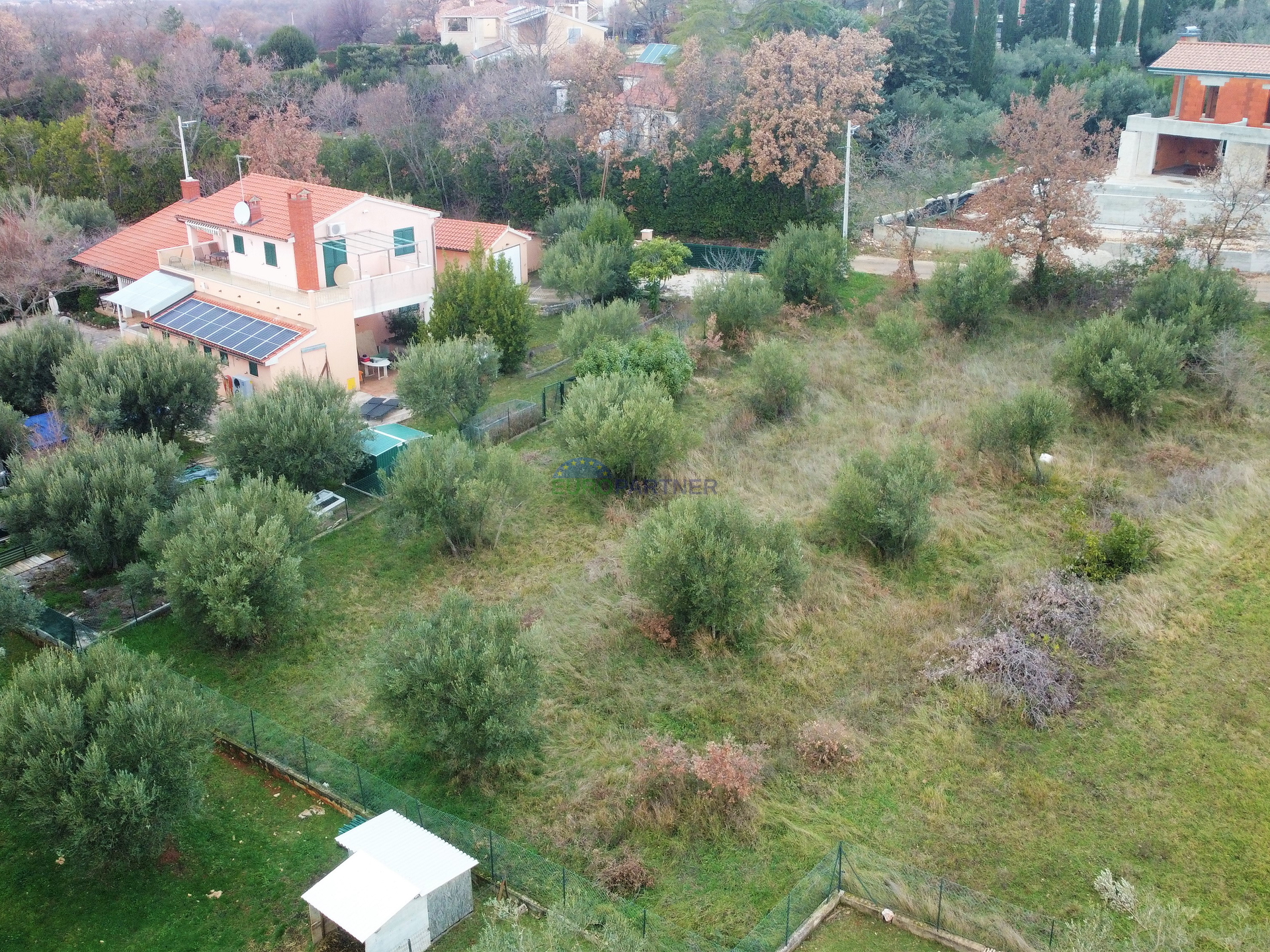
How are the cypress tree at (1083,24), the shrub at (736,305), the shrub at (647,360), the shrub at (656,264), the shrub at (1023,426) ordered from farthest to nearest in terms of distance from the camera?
the cypress tree at (1083,24) < the shrub at (656,264) < the shrub at (736,305) < the shrub at (647,360) < the shrub at (1023,426)

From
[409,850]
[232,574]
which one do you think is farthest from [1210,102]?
→ [409,850]

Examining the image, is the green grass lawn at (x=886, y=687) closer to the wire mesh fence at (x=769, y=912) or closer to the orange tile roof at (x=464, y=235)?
the wire mesh fence at (x=769, y=912)

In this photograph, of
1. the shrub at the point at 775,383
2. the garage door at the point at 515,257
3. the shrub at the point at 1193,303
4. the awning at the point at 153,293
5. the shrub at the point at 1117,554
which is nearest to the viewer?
the shrub at the point at 1117,554

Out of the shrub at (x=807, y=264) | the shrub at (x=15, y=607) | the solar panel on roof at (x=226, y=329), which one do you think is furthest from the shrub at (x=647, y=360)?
the shrub at (x=15, y=607)

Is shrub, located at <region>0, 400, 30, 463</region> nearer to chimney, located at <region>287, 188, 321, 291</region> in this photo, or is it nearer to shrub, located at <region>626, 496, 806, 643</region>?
chimney, located at <region>287, 188, 321, 291</region>

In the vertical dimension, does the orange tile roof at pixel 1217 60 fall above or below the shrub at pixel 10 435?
above

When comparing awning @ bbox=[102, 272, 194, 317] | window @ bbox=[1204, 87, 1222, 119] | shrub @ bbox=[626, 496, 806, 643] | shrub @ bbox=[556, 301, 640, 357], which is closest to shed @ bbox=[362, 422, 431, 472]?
shrub @ bbox=[556, 301, 640, 357]

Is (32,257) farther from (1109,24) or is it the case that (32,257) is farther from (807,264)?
(1109,24)
